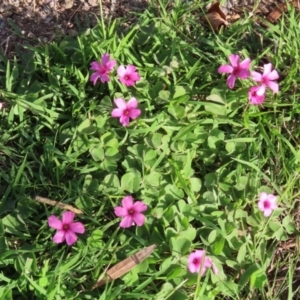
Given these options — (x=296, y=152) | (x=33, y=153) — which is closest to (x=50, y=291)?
(x=33, y=153)

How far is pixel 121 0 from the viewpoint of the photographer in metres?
2.48

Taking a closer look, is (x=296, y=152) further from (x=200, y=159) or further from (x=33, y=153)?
(x=33, y=153)

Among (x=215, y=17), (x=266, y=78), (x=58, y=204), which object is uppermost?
(x=215, y=17)

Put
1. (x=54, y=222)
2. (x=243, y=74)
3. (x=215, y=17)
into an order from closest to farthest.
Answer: (x=54, y=222), (x=243, y=74), (x=215, y=17)

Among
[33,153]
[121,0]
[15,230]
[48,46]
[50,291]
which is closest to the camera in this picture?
[50,291]

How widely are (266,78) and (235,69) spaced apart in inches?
5.0

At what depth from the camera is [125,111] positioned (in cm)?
207

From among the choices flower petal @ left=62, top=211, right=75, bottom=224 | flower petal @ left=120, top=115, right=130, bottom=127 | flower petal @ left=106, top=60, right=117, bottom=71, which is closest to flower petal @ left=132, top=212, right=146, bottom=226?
flower petal @ left=62, top=211, right=75, bottom=224

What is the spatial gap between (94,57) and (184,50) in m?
0.37

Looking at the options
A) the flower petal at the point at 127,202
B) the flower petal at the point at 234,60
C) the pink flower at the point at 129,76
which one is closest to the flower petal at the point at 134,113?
the pink flower at the point at 129,76

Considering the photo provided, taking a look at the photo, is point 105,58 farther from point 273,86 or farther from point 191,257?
point 191,257

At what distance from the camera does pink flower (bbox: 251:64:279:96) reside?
214 cm

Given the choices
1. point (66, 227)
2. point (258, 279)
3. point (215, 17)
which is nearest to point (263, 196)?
point (258, 279)

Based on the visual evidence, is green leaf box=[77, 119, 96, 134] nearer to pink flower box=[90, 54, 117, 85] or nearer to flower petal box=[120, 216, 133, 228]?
pink flower box=[90, 54, 117, 85]
